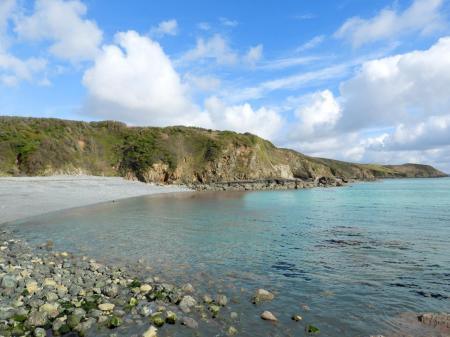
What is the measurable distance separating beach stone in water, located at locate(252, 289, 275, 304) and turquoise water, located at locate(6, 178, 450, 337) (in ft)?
0.84

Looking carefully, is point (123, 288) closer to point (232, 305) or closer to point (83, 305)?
point (83, 305)

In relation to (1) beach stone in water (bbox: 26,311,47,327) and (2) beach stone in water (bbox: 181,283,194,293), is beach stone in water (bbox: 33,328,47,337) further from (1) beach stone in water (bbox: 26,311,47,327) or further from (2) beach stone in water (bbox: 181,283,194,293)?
(2) beach stone in water (bbox: 181,283,194,293)

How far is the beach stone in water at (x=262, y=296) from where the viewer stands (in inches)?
473

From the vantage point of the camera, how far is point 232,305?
38.0 feet

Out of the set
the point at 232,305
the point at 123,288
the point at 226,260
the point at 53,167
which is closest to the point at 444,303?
the point at 232,305

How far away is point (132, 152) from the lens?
111188mm

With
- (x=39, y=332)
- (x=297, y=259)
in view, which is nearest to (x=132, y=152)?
(x=297, y=259)

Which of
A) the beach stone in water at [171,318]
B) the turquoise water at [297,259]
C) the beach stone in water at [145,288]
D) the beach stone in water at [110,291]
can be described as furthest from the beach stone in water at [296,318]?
the beach stone in water at [110,291]

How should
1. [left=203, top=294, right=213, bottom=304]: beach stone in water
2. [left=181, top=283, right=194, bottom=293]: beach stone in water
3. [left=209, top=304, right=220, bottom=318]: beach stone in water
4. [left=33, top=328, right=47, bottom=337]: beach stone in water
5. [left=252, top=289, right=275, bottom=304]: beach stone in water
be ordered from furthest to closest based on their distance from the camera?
[left=181, top=283, right=194, bottom=293]: beach stone in water → [left=252, top=289, right=275, bottom=304]: beach stone in water → [left=203, top=294, right=213, bottom=304]: beach stone in water → [left=209, top=304, right=220, bottom=318]: beach stone in water → [left=33, top=328, right=47, bottom=337]: beach stone in water

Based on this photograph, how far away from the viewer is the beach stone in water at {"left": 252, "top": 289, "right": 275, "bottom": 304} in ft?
39.4

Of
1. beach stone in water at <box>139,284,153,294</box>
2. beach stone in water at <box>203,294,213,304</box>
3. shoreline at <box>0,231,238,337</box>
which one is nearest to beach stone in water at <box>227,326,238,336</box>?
shoreline at <box>0,231,238,337</box>

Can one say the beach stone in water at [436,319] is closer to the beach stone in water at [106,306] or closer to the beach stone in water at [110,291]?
the beach stone in water at [106,306]

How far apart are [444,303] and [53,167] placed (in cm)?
9193

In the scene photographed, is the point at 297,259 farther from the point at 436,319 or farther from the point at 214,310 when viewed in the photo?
the point at 214,310
